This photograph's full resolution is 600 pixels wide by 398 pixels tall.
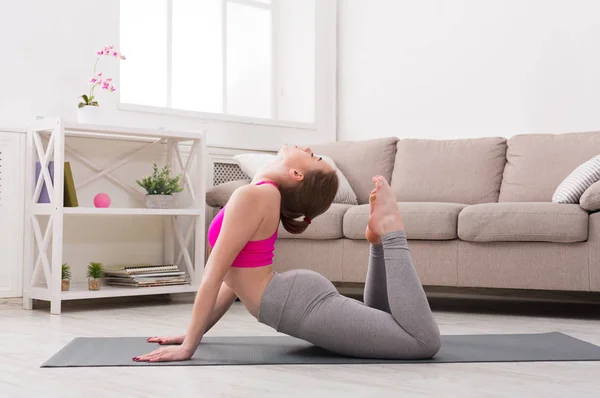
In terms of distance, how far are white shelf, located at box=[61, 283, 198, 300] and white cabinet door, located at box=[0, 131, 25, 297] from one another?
292 millimetres

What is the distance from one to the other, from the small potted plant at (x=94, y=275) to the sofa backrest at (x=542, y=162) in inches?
84.2

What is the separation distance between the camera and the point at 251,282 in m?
2.13

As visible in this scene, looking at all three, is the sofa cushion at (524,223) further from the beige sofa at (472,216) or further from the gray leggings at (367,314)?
the gray leggings at (367,314)

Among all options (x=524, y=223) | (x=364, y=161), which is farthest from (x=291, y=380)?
(x=364, y=161)

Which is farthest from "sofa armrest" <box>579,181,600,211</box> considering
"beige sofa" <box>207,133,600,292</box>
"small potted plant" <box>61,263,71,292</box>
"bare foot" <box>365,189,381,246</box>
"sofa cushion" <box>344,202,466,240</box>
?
"small potted plant" <box>61,263,71,292</box>

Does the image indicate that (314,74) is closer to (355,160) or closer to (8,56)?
(355,160)

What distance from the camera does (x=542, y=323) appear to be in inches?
126

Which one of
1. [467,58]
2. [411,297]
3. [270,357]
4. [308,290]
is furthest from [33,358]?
[467,58]

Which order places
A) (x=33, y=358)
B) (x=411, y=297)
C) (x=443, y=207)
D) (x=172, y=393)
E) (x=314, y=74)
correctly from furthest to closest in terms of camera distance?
(x=314, y=74) → (x=443, y=207) → (x=33, y=358) → (x=411, y=297) → (x=172, y=393)

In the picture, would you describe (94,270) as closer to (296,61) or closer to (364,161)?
(364,161)

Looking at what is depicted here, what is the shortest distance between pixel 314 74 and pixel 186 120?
3.61 feet

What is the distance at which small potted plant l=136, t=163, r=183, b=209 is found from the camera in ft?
13.2

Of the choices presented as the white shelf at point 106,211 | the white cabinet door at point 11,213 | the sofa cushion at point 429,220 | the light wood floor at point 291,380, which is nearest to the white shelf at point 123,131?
the white cabinet door at point 11,213

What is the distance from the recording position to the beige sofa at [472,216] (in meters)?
3.36
